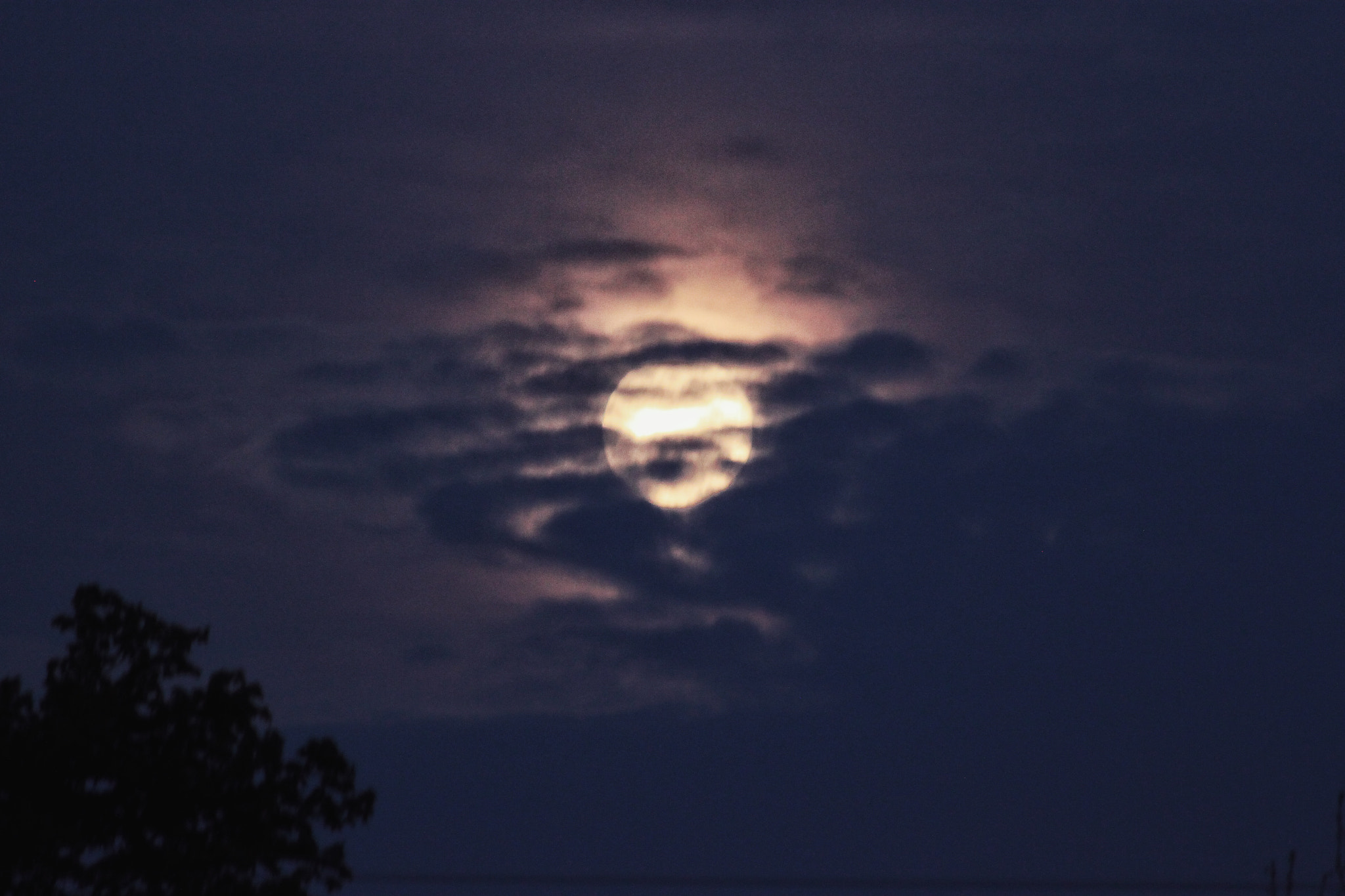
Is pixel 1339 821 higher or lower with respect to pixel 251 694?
lower

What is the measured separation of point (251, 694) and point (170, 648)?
1999 millimetres

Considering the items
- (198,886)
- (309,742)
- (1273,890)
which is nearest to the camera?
(1273,890)

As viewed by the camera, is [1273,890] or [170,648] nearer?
[1273,890]

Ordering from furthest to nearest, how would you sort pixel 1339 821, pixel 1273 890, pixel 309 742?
pixel 309 742 < pixel 1273 890 < pixel 1339 821

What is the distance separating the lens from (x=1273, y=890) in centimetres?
1461

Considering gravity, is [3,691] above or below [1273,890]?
above

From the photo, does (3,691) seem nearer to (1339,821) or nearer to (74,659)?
(74,659)

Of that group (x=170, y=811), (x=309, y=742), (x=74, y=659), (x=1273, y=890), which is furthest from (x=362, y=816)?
(x=1273, y=890)

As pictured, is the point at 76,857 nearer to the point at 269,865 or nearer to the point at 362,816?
the point at 269,865

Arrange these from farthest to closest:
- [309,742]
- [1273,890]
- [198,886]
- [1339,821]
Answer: [309,742] < [198,886] < [1273,890] < [1339,821]

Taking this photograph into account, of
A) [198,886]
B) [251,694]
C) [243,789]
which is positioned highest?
[251,694]

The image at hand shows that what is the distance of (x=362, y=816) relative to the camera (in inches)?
1319

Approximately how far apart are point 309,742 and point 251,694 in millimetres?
1661

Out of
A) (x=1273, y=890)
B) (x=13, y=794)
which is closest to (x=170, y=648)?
(x=13, y=794)
